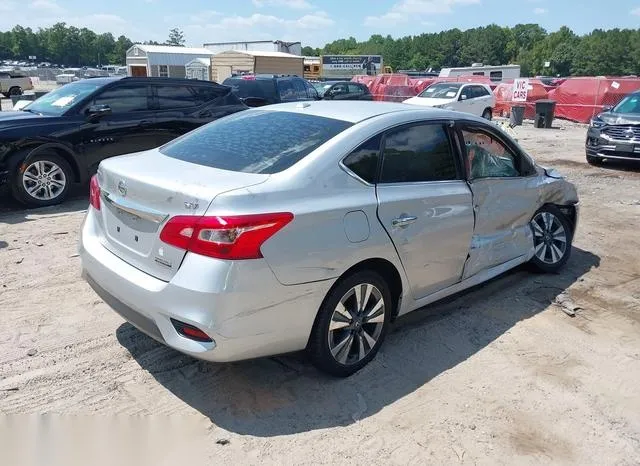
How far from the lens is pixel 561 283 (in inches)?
205

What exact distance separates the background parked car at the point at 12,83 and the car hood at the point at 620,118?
31.1m

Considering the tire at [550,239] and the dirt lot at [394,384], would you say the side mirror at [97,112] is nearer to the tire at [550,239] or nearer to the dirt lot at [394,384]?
the dirt lot at [394,384]

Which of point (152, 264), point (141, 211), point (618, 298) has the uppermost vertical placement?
point (141, 211)

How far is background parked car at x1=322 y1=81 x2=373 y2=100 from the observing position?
19.8 m

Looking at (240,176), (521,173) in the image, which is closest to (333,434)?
(240,176)

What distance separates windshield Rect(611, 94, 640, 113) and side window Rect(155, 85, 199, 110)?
9.30 metres

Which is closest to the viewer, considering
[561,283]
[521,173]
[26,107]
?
[521,173]

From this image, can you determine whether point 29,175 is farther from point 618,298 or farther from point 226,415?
point 618,298

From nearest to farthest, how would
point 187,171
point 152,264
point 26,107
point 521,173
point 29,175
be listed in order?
point 152,264 → point 187,171 → point 521,173 → point 29,175 → point 26,107

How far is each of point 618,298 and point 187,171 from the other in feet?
13.0

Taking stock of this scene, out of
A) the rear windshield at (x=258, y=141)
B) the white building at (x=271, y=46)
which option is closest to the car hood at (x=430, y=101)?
the rear windshield at (x=258, y=141)

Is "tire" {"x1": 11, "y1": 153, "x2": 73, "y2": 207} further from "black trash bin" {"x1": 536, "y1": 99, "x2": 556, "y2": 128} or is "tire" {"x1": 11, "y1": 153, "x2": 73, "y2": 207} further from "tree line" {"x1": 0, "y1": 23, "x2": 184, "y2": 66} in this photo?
"tree line" {"x1": 0, "y1": 23, "x2": 184, "y2": 66}

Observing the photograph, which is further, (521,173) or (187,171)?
(521,173)

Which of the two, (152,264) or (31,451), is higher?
(152,264)
